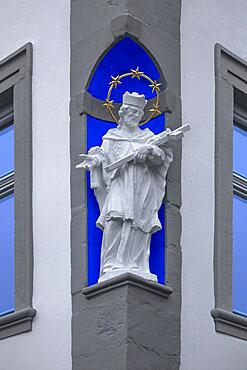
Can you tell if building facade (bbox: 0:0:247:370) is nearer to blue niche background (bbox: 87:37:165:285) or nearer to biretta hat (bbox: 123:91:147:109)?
blue niche background (bbox: 87:37:165:285)

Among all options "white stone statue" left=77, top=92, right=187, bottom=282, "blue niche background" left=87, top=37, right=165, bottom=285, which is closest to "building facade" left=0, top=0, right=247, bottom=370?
"blue niche background" left=87, top=37, right=165, bottom=285

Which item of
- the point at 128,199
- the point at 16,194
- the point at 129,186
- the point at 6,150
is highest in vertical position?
the point at 6,150

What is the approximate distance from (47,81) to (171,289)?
2516 millimetres

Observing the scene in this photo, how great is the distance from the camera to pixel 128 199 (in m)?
16.0

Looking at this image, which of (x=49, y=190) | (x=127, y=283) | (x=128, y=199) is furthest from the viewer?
(x=49, y=190)

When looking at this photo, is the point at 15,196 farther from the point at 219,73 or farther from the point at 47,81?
the point at 219,73

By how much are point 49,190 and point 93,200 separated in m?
0.69

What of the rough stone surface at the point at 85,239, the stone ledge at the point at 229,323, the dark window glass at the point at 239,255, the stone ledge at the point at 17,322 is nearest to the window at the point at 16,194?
the stone ledge at the point at 17,322

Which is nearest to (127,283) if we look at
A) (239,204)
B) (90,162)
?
(90,162)

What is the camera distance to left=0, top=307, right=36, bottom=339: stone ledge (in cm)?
1666

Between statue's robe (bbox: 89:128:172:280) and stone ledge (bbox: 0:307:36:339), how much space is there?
3.35 ft

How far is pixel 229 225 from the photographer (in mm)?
17125

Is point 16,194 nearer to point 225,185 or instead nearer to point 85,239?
point 85,239

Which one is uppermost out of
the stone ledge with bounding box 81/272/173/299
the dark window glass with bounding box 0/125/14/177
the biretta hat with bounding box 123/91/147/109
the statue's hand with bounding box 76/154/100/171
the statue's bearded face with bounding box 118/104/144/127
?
the dark window glass with bounding box 0/125/14/177
